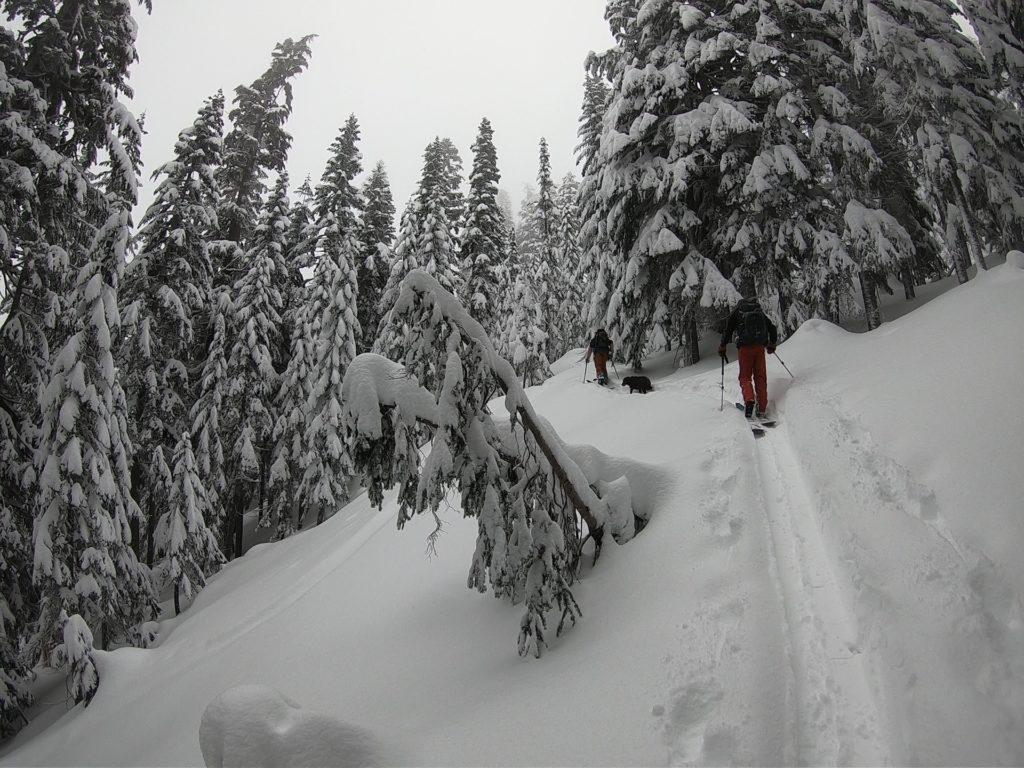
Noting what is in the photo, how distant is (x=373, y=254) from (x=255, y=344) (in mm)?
7908

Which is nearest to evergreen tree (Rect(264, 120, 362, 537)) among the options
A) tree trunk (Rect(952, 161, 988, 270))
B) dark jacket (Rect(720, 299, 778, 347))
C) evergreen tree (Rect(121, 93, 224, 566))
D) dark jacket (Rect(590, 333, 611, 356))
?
evergreen tree (Rect(121, 93, 224, 566))

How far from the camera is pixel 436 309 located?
11.9ft

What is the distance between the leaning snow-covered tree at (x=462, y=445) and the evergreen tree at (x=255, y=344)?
56.5 feet

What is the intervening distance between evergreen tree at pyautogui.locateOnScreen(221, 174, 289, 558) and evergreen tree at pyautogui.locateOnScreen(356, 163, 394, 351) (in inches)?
158

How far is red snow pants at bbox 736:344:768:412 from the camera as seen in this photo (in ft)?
25.9

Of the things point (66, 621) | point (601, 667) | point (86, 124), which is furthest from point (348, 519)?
point (86, 124)

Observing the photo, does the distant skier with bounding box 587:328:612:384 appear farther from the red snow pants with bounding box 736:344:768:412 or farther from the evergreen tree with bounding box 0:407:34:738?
the evergreen tree with bounding box 0:407:34:738

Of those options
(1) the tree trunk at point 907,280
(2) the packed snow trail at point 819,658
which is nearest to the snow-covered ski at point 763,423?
(2) the packed snow trail at point 819,658

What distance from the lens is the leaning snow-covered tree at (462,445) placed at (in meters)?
3.45

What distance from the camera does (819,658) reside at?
2832 millimetres

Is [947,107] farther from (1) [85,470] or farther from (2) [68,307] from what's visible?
(1) [85,470]

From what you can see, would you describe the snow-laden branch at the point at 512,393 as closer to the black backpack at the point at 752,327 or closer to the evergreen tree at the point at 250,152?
the black backpack at the point at 752,327

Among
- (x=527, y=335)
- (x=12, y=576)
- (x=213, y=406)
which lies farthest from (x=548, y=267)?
(x=12, y=576)

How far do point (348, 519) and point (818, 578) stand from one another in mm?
9630
